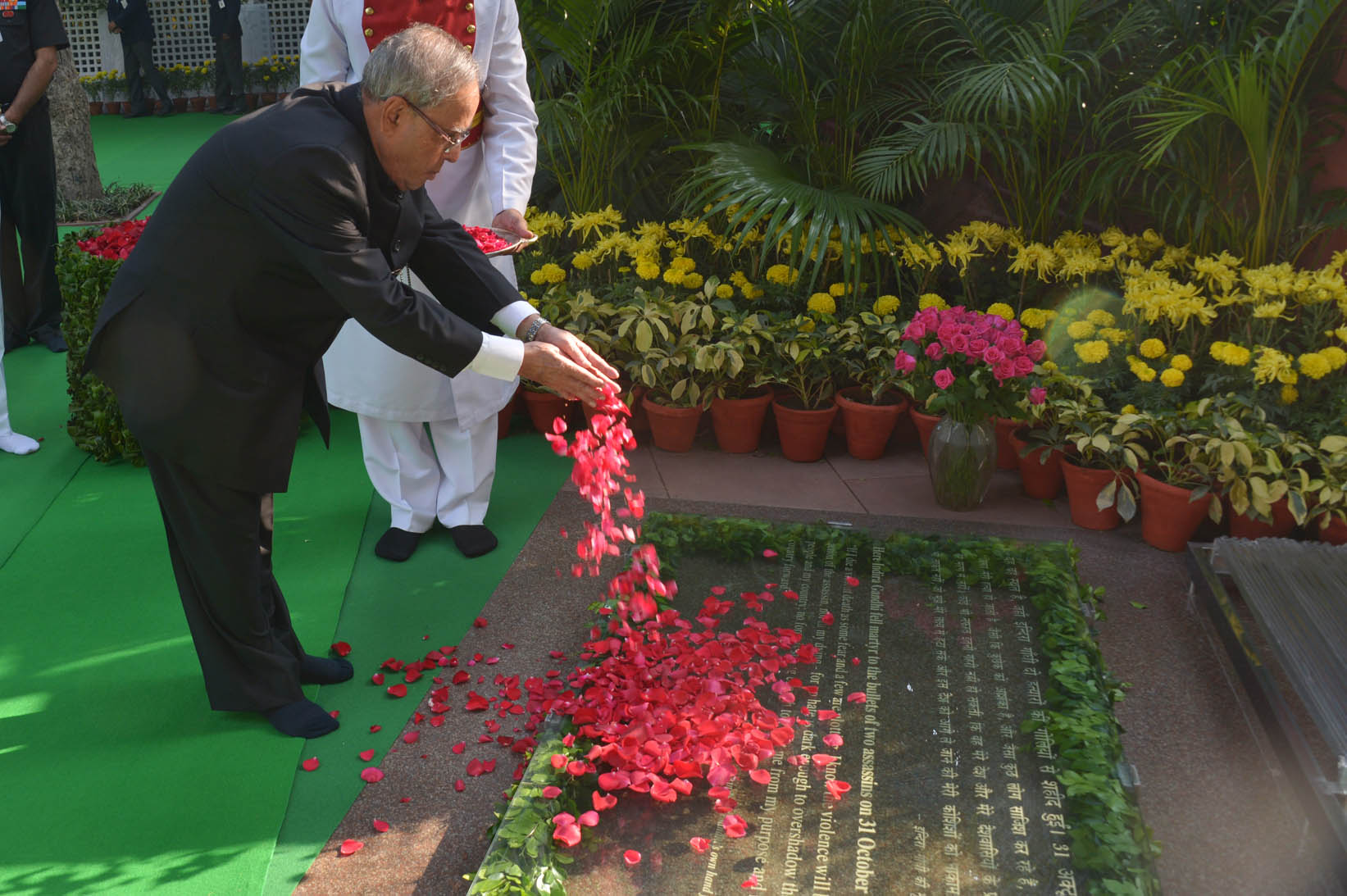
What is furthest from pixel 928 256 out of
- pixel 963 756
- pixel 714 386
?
pixel 963 756

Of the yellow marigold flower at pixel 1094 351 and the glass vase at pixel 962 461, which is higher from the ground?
the yellow marigold flower at pixel 1094 351

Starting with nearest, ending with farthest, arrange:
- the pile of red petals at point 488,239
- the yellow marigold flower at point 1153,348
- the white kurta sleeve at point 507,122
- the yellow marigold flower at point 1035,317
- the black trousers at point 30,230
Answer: the pile of red petals at point 488,239 → the white kurta sleeve at point 507,122 → the yellow marigold flower at point 1153,348 → the yellow marigold flower at point 1035,317 → the black trousers at point 30,230

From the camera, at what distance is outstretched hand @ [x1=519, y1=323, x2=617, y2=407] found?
8.01 ft

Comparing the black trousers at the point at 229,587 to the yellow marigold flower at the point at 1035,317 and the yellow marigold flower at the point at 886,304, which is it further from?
the yellow marigold flower at the point at 1035,317

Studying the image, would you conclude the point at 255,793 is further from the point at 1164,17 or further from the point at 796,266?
the point at 1164,17

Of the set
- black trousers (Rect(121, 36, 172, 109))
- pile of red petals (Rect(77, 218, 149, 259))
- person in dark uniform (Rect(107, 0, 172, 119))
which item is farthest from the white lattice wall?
pile of red petals (Rect(77, 218, 149, 259))

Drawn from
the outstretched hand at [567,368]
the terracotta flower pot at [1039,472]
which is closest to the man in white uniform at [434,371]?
the outstretched hand at [567,368]

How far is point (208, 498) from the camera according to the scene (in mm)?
2584

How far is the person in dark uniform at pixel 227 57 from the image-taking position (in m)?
13.0

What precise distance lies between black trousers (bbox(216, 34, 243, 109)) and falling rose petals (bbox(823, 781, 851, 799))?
13175 mm

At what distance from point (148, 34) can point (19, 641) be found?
12.3 m

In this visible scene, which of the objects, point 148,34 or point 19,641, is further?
point 148,34

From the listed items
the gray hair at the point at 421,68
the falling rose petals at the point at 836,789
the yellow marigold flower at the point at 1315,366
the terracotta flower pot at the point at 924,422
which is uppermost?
the gray hair at the point at 421,68

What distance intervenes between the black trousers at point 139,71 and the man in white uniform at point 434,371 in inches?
452
